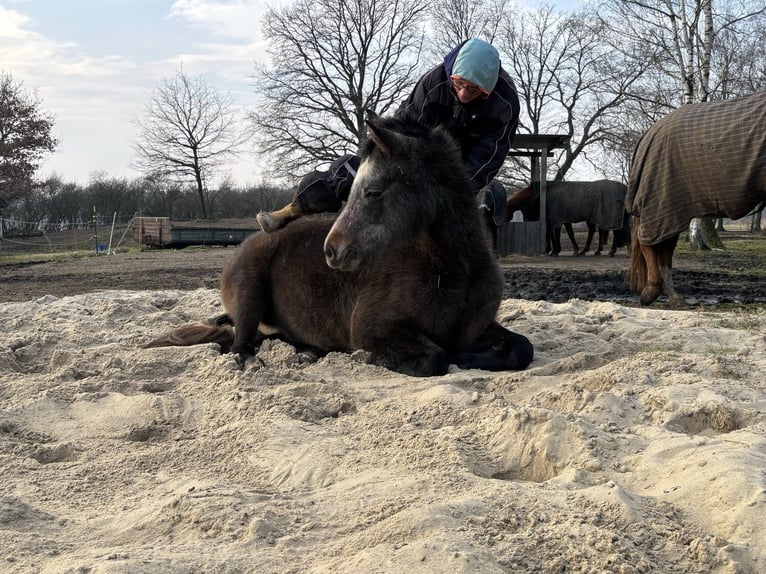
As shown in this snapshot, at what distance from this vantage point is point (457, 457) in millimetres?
2457

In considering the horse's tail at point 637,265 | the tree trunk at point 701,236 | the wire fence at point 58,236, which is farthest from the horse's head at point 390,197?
the wire fence at point 58,236

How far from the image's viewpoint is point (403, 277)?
13.6ft

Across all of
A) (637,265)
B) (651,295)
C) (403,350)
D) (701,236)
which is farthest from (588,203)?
(403,350)

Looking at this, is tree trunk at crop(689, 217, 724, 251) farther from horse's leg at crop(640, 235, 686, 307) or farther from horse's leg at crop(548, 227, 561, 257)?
horse's leg at crop(640, 235, 686, 307)

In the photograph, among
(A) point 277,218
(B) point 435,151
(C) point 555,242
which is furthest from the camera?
(C) point 555,242

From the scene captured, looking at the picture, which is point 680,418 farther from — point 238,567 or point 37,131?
point 37,131

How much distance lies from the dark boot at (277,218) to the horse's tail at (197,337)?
83 centimetres

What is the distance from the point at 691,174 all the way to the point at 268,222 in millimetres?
4533

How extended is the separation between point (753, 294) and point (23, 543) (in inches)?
314

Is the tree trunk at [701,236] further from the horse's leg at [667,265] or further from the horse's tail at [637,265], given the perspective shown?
the horse's leg at [667,265]

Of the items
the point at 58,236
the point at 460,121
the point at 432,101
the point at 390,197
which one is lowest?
the point at 390,197

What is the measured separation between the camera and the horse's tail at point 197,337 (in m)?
4.71

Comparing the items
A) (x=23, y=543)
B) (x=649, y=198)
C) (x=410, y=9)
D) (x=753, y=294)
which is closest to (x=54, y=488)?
(x=23, y=543)

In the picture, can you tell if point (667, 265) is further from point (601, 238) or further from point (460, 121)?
point (601, 238)
